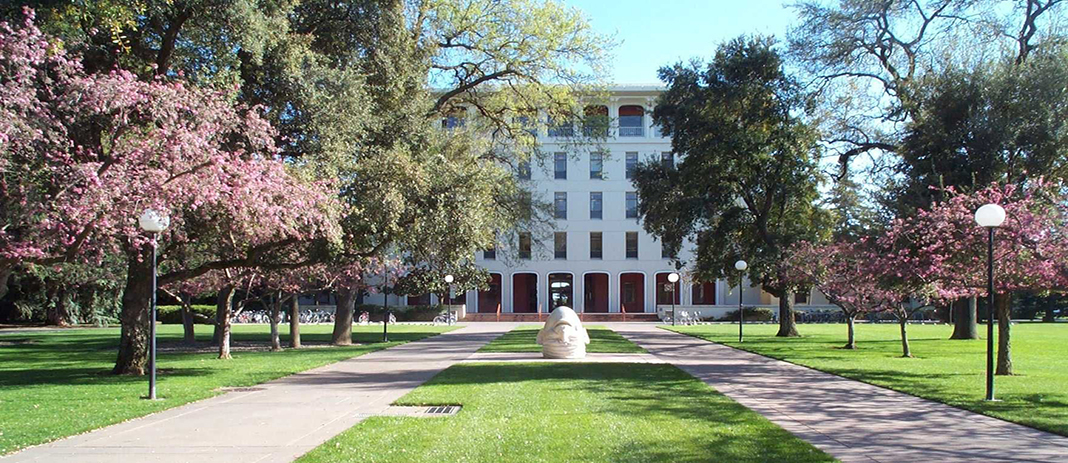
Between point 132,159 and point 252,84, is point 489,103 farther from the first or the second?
point 132,159

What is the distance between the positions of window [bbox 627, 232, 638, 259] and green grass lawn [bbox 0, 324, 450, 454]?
126 ft

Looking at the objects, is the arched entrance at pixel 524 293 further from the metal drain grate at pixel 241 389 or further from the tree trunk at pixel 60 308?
the metal drain grate at pixel 241 389

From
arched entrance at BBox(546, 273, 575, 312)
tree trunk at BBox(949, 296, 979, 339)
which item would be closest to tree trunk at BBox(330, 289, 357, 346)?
tree trunk at BBox(949, 296, 979, 339)

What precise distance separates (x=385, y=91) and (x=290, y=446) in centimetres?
1031

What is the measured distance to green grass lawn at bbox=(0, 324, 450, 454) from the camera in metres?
10.9

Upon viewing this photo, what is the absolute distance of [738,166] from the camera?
31812mm

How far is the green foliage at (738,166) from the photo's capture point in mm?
31516

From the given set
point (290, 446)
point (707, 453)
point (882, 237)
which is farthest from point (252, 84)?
point (882, 237)

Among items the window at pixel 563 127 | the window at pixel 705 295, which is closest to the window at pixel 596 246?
the window at pixel 705 295

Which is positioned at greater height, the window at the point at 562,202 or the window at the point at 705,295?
the window at the point at 562,202

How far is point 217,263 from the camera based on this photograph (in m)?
17.5

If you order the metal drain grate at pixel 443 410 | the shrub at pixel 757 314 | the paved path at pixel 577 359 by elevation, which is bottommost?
the shrub at pixel 757 314

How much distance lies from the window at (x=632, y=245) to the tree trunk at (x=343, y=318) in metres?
37.2

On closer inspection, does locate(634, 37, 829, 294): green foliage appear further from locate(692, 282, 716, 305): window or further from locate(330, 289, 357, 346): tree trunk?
locate(692, 282, 716, 305): window
